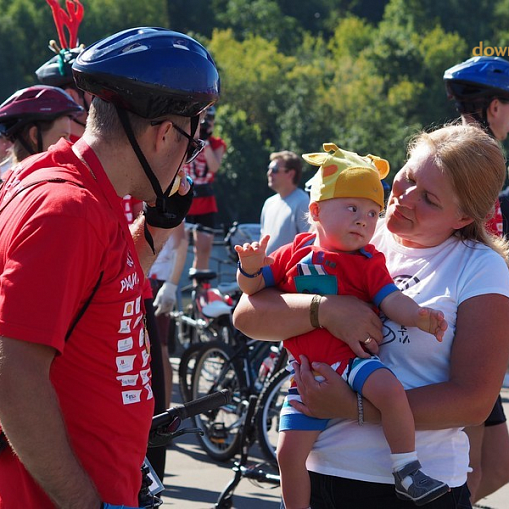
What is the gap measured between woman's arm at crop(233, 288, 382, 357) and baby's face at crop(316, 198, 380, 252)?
7.2 inches

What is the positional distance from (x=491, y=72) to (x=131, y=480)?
3237 millimetres

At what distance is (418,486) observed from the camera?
2.46 metres

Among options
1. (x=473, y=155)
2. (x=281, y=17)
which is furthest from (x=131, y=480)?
(x=281, y=17)

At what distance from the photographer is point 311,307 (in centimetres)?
264

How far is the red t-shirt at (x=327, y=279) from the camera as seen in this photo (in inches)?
104

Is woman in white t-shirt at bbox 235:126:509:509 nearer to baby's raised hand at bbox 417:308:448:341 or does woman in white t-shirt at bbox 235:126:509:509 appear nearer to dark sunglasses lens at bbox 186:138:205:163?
baby's raised hand at bbox 417:308:448:341

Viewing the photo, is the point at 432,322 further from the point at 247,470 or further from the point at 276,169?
the point at 276,169

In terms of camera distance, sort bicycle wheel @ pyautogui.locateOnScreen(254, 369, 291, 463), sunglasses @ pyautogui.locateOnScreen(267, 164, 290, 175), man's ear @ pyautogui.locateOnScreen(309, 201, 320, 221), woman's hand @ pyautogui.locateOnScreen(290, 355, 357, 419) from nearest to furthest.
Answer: woman's hand @ pyautogui.locateOnScreen(290, 355, 357, 419)
man's ear @ pyautogui.locateOnScreen(309, 201, 320, 221)
bicycle wheel @ pyautogui.locateOnScreen(254, 369, 291, 463)
sunglasses @ pyautogui.locateOnScreen(267, 164, 290, 175)

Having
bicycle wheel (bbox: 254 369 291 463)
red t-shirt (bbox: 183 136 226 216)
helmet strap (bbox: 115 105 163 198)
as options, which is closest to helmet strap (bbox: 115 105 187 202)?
helmet strap (bbox: 115 105 163 198)

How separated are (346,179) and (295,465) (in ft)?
2.79

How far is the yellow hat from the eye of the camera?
279 cm

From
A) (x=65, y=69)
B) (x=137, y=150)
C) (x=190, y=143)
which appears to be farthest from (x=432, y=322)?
(x=65, y=69)

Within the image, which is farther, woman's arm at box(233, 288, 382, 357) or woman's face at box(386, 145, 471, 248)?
woman's face at box(386, 145, 471, 248)

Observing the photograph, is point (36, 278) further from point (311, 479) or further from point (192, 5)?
point (192, 5)
